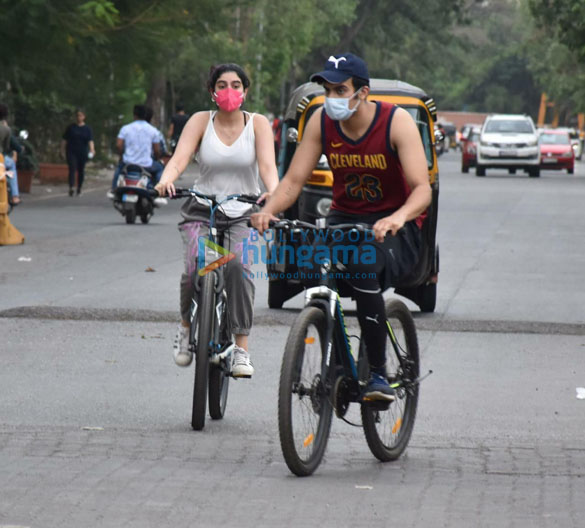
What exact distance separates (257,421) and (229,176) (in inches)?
51.1

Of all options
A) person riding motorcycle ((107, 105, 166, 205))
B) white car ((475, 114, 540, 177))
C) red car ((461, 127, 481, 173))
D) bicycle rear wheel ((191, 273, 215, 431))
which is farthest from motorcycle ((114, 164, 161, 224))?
red car ((461, 127, 481, 173))

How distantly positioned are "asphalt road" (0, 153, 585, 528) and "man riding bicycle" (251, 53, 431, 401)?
663mm

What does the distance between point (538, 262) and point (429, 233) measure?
18.1 ft

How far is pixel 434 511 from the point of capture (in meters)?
5.64

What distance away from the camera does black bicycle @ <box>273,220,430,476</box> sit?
6.08 m

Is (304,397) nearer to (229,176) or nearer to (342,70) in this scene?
(342,70)

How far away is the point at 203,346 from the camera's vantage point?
7.22 m

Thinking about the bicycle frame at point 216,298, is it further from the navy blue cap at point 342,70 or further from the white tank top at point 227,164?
the navy blue cap at point 342,70

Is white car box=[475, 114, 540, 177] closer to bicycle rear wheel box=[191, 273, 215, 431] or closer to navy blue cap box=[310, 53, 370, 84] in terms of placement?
bicycle rear wheel box=[191, 273, 215, 431]

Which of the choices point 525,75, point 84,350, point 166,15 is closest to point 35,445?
point 84,350

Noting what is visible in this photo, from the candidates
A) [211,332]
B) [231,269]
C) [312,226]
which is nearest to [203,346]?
[211,332]

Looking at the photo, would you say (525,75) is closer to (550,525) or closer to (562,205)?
(562,205)

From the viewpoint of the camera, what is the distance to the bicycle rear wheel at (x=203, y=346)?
718 centimetres

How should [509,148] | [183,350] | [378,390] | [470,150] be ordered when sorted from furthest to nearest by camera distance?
[470,150] < [509,148] < [183,350] < [378,390]
